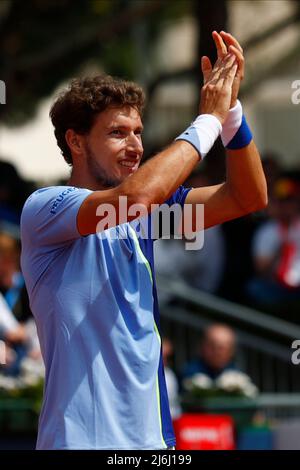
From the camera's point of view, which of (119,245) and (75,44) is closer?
(119,245)

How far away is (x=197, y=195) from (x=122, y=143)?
44 centimetres

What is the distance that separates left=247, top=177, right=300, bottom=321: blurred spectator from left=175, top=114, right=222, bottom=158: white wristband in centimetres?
647

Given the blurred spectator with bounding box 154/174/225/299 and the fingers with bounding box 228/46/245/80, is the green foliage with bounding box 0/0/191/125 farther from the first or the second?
the fingers with bounding box 228/46/245/80

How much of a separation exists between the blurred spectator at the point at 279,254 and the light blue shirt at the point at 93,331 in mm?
6403

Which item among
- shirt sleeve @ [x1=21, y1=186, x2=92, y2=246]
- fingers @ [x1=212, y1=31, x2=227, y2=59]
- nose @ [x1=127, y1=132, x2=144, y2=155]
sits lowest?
shirt sleeve @ [x1=21, y1=186, x2=92, y2=246]

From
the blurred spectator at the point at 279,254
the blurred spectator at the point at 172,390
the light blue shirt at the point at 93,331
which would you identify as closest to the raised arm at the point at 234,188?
the light blue shirt at the point at 93,331

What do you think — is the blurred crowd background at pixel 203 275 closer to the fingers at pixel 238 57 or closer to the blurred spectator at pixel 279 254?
the blurred spectator at pixel 279 254

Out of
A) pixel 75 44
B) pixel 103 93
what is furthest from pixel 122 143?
pixel 75 44

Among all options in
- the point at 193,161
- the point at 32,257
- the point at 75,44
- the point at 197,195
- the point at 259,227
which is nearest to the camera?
the point at 193,161

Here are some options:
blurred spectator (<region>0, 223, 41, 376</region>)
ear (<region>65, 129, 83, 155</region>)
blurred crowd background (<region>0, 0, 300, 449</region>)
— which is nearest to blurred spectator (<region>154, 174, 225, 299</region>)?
blurred crowd background (<region>0, 0, 300, 449</region>)

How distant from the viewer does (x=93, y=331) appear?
4242 mm

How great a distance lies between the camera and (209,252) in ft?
36.4

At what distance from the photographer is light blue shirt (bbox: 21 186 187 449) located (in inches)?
165
